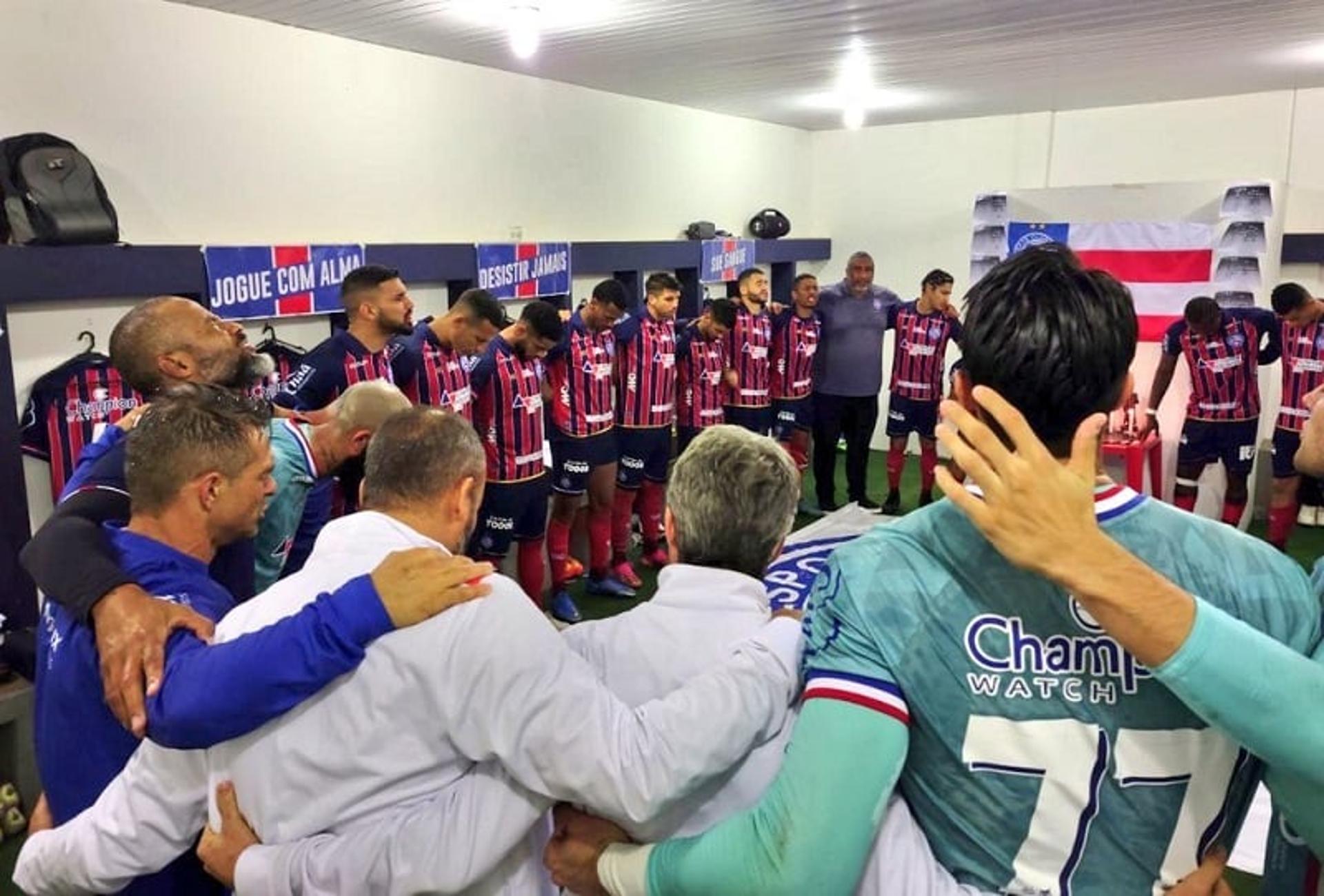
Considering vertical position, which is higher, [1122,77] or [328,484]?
[1122,77]

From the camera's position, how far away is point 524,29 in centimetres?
417

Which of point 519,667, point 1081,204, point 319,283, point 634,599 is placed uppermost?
point 1081,204

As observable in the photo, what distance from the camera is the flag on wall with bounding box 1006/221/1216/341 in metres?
6.03

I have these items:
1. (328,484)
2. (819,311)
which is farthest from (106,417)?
(819,311)

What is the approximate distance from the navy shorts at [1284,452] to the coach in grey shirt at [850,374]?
241 cm

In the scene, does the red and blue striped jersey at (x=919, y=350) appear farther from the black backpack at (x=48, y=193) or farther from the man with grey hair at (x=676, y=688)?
the man with grey hair at (x=676, y=688)

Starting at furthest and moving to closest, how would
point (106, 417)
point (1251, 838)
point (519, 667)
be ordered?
point (106, 417) → point (1251, 838) → point (519, 667)

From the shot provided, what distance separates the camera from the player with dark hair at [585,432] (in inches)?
193

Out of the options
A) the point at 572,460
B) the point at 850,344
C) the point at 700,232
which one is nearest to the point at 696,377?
the point at 572,460

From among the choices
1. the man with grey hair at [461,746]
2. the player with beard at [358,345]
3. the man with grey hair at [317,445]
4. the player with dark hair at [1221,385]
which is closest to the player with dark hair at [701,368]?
the player with beard at [358,345]

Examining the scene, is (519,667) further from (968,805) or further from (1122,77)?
(1122,77)

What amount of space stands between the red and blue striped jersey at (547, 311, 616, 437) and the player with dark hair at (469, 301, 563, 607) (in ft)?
1.35

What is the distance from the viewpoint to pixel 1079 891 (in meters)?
0.89

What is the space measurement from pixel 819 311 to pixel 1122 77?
7.80 feet
